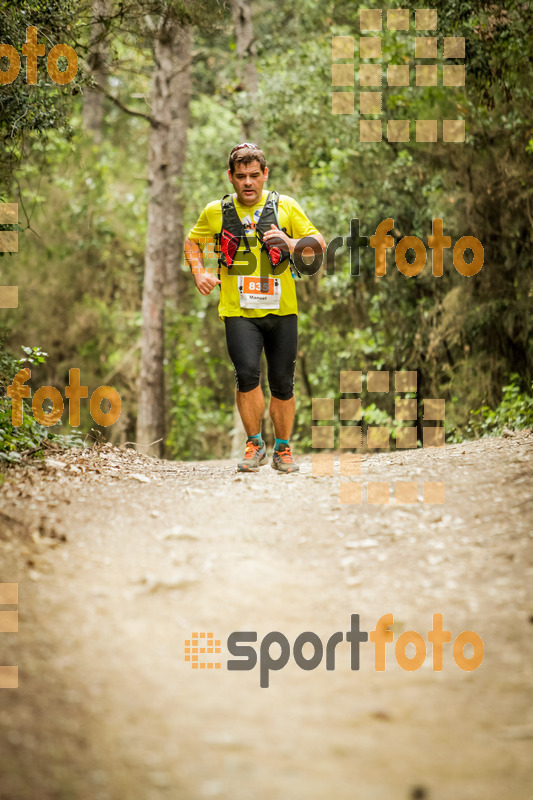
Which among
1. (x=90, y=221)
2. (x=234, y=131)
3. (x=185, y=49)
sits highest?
(x=185, y=49)

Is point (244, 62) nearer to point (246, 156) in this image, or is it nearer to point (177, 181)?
point (177, 181)

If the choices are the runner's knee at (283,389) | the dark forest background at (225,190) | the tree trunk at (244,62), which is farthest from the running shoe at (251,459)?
the tree trunk at (244,62)

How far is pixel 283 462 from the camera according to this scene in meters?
5.93

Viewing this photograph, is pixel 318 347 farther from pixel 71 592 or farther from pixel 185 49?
pixel 71 592

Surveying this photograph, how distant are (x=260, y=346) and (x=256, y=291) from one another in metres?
0.42

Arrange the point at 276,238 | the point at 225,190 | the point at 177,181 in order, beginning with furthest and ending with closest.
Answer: the point at 177,181 → the point at 225,190 → the point at 276,238

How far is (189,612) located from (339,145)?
11.3 meters

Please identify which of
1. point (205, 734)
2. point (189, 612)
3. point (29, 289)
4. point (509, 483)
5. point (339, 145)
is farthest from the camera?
point (29, 289)

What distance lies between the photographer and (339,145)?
13.2 m

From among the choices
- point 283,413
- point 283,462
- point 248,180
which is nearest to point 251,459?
point 283,462

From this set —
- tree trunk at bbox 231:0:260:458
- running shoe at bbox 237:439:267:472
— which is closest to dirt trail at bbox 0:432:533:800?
running shoe at bbox 237:439:267:472

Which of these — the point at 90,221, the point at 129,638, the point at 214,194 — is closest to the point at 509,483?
the point at 129,638

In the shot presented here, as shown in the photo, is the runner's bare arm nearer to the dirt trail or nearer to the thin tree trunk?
the dirt trail

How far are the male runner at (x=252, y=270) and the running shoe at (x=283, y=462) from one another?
0.10ft
